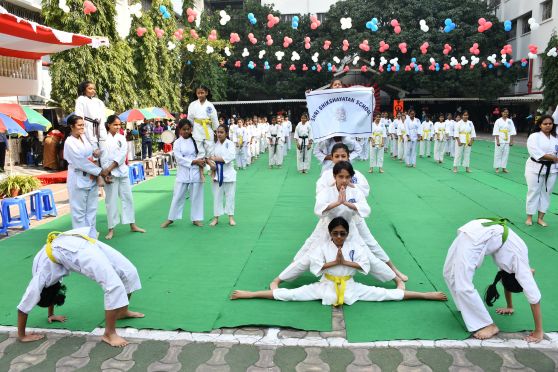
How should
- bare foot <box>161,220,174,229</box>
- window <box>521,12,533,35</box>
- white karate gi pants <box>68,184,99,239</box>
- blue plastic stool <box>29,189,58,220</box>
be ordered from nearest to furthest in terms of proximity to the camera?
white karate gi pants <box>68,184,99,239</box>, bare foot <box>161,220,174,229</box>, blue plastic stool <box>29,189,58,220</box>, window <box>521,12,533,35</box>

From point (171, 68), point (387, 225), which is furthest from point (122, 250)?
point (171, 68)

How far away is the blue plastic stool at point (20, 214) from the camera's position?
6996 mm

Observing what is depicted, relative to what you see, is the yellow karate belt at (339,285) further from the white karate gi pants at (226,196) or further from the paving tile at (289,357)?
the white karate gi pants at (226,196)

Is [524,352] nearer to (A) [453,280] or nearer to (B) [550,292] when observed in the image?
(A) [453,280]

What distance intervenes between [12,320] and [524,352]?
389cm

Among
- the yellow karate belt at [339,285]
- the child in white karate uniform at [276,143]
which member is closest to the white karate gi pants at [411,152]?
the child in white karate uniform at [276,143]

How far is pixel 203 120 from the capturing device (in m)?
7.77

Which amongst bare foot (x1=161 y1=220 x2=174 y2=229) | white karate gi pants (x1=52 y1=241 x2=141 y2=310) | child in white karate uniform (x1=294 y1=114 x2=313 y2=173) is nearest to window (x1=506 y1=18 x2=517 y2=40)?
child in white karate uniform (x1=294 y1=114 x2=313 y2=173)

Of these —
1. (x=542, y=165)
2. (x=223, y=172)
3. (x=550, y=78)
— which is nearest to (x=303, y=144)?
(x=223, y=172)

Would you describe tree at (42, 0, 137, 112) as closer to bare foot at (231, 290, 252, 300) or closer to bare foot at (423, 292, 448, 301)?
bare foot at (231, 290, 252, 300)

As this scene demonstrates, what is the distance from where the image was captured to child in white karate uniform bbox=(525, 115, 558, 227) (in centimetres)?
678

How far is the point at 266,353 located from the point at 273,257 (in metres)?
2.25

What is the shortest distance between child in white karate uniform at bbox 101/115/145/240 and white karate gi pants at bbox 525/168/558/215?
17.8 ft

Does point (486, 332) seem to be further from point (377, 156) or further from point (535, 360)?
point (377, 156)
